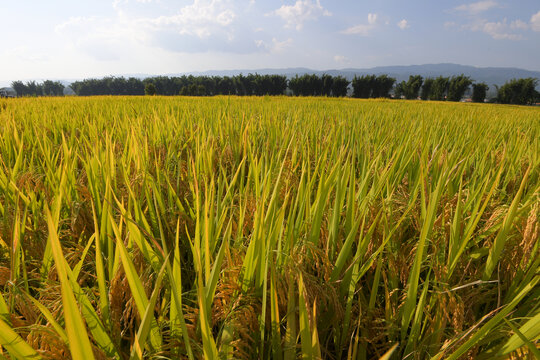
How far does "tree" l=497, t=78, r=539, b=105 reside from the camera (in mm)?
36031

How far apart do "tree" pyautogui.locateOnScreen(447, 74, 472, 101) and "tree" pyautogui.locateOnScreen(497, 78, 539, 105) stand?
5.97 m

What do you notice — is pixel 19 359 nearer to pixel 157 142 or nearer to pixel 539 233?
pixel 539 233

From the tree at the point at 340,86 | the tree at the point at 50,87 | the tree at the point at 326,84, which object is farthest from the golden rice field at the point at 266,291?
the tree at the point at 50,87

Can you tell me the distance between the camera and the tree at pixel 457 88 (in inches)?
1458

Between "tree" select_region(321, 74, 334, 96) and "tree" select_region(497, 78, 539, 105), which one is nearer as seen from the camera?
"tree" select_region(497, 78, 539, 105)

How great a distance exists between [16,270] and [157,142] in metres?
1.08

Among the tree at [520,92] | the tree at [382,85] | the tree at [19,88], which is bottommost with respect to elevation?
the tree at [520,92]

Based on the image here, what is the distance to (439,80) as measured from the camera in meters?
39.9

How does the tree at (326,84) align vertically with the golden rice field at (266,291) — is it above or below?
above

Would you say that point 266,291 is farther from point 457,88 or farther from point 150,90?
point 457,88

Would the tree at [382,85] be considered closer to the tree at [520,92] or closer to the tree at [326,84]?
the tree at [326,84]

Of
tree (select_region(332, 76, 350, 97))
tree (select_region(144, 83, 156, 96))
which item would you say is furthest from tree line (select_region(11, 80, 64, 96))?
tree (select_region(332, 76, 350, 97))

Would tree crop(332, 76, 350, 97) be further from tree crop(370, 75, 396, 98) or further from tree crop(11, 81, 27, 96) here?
tree crop(11, 81, 27, 96)

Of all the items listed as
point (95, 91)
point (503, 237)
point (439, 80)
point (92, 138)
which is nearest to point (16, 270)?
point (503, 237)
